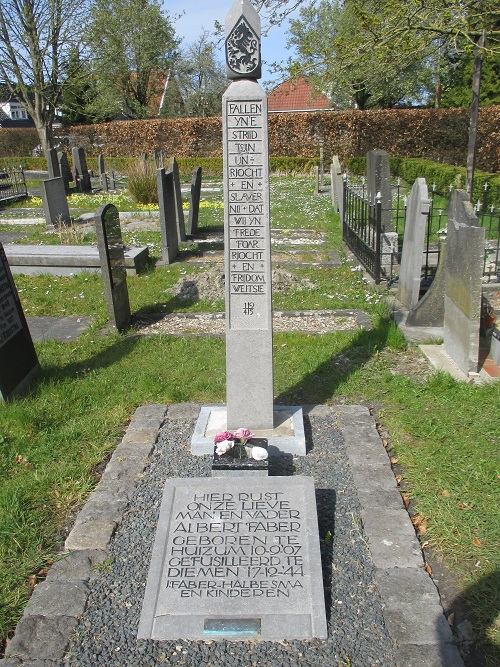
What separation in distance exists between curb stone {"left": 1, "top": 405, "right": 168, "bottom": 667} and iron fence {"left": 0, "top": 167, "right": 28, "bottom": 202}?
17601 millimetres

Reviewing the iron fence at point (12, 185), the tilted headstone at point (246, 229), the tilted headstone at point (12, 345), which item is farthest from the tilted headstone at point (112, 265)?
Answer: the iron fence at point (12, 185)

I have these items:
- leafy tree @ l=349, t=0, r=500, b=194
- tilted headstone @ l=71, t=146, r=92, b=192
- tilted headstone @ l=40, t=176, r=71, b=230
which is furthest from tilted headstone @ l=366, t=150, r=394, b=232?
tilted headstone @ l=71, t=146, r=92, b=192

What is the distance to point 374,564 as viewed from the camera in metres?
2.91

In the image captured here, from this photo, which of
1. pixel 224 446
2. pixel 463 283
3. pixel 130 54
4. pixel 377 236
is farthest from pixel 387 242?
pixel 130 54

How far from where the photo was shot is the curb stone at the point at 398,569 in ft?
7.93

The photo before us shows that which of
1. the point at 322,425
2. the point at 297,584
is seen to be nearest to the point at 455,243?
the point at 322,425

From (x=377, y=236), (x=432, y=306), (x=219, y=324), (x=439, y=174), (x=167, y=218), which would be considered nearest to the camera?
(x=432, y=306)

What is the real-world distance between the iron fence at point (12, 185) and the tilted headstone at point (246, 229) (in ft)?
58.2

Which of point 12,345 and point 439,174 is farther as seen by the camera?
point 439,174

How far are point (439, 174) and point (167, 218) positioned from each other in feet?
35.9

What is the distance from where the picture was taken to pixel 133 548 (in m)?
3.10

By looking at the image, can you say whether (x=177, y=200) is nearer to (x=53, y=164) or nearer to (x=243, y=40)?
(x=53, y=164)

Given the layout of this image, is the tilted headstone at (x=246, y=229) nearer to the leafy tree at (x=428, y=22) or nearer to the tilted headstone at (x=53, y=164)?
the leafy tree at (x=428, y=22)

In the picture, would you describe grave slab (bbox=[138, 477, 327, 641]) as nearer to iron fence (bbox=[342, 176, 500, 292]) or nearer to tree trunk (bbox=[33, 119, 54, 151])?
iron fence (bbox=[342, 176, 500, 292])
